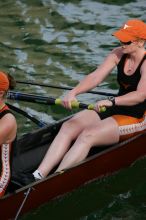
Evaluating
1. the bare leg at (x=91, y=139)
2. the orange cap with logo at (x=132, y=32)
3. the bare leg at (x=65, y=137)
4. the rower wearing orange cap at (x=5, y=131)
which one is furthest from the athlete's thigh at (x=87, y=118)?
the rower wearing orange cap at (x=5, y=131)

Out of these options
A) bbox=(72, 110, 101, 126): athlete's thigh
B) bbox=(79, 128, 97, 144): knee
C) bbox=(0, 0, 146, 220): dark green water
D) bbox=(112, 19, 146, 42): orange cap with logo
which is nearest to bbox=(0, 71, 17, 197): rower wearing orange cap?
bbox=(0, 0, 146, 220): dark green water

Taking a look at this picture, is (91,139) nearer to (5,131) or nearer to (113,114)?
(113,114)

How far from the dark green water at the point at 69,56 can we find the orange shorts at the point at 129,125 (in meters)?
0.59

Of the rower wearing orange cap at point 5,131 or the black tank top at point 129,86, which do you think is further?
the black tank top at point 129,86

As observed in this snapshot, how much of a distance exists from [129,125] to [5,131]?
2.19 meters

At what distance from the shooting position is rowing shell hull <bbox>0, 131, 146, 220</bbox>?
26.5 ft

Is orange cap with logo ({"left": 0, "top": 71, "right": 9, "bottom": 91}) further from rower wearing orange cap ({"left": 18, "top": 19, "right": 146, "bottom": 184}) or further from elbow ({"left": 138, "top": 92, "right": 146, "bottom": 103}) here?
elbow ({"left": 138, "top": 92, "right": 146, "bottom": 103})

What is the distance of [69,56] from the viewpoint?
571 inches

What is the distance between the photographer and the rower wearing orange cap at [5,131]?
7.55m

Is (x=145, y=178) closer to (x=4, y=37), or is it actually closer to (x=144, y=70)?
(x=144, y=70)

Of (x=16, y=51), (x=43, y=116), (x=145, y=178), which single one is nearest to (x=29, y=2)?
(x=16, y=51)

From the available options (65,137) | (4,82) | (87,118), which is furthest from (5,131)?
(87,118)

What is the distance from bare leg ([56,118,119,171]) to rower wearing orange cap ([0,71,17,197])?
40.5 inches

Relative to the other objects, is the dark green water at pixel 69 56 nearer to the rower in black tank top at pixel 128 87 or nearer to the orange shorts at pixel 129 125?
the orange shorts at pixel 129 125
